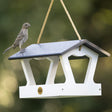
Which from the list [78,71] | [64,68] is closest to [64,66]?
[64,68]

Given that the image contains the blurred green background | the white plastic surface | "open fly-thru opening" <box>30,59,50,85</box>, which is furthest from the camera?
the blurred green background

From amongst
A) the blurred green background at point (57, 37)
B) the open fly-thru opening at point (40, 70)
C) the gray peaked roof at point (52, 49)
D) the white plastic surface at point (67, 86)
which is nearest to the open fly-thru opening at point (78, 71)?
the blurred green background at point (57, 37)

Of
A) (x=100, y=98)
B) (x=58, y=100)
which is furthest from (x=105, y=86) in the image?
(x=58, y=100)

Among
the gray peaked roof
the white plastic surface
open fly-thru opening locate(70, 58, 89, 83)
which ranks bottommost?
the white plastic surface

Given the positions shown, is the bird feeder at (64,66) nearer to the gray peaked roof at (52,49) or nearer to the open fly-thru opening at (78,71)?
the gray peaked roof at (52,49)

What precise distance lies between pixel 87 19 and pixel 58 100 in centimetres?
155

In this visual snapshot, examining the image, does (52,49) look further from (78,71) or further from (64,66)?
(78,71)

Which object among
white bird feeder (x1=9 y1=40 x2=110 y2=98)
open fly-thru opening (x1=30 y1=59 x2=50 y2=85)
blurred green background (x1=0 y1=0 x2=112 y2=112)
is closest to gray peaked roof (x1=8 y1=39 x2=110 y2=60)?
white bird feeder (x1=9 y1=40 x2=110 y2=98)

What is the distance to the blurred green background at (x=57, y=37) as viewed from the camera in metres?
9.73

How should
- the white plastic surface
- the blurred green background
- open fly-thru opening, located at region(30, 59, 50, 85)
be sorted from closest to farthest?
the white plastic surface
open fly-thru opening, located at region(30, 59, 50, 85)
the blurred green background

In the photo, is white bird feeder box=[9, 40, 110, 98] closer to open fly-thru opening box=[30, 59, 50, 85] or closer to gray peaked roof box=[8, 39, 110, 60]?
gray peaked roof box=[8, 39, 110, 60]

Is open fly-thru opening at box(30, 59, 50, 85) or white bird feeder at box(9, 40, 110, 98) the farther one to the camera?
open fly-thru opening at box(30, 59, 50, 85)

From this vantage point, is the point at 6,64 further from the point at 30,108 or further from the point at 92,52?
the point at 92,52

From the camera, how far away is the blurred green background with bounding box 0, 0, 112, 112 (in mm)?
9734
